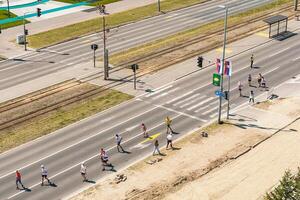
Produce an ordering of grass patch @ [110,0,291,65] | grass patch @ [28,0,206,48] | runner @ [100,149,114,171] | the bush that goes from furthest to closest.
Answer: grass patch @ [28,0,206,48] < grass patch @ [110,0,291,65] < runner @ [100,149,114,171] < the bush

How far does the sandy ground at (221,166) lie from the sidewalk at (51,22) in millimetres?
40952

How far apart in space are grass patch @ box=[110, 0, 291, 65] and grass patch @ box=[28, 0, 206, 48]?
12.5m

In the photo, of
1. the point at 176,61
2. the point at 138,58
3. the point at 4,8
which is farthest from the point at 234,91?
the point at 4,8

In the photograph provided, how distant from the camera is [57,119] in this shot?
2154 inches

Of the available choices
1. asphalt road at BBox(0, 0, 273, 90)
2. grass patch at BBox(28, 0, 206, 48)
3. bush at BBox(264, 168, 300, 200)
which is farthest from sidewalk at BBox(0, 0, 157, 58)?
bush at BBox(264, 168, 300, 200)

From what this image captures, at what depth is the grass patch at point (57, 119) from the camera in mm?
50875

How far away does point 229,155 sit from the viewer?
4519 centimetres

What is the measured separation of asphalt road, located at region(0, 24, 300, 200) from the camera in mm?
43219

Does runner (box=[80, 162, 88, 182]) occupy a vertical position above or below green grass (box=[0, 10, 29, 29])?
below

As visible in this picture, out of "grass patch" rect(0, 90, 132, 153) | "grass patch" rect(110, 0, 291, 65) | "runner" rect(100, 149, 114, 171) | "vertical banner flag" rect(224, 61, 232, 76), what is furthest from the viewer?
"grass patch" rect(110, 0, 291, 65)

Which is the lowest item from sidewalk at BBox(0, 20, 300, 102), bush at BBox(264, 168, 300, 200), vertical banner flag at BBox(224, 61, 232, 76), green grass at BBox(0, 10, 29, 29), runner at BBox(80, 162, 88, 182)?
runner at BBox(80, 162, 88, 182)

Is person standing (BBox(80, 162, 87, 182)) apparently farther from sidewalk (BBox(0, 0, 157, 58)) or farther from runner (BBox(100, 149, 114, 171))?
sidewalk (BBox(0, 0, 157, 58))

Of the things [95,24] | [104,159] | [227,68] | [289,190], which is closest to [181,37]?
[95,24]

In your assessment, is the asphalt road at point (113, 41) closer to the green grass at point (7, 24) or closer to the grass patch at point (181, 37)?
the grass patch at point (181, 37)
